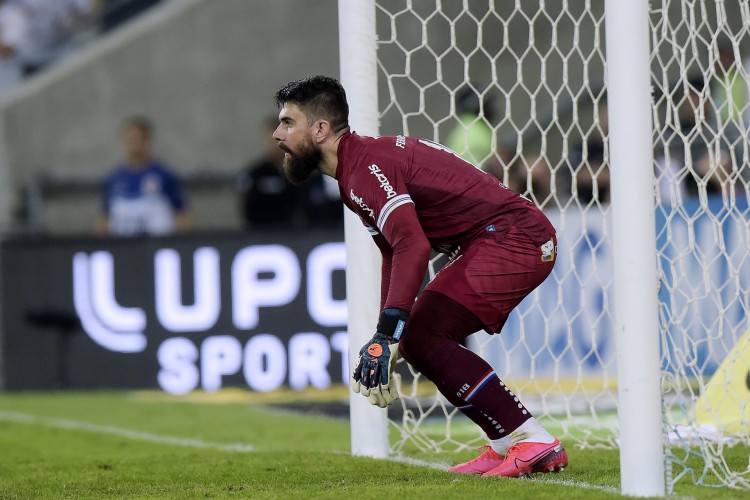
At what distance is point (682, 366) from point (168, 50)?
10.1m

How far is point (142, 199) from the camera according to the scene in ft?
40.5

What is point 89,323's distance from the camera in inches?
447

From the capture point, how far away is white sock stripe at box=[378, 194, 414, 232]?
4.58 metres

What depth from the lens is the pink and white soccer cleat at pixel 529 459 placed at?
195 inches

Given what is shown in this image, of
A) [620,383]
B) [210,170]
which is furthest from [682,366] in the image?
[210,170]

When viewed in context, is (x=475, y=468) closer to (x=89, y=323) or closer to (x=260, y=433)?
(x=260, y=433)

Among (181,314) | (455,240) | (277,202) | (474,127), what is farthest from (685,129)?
(277,202)

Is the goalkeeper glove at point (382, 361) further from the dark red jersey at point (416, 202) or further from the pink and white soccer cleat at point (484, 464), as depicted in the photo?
the pink and white soccer cleat at point (484, 464)

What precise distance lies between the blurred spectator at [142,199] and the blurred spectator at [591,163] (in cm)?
515

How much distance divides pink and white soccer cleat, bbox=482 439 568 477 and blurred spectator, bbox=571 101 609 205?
2.33 m

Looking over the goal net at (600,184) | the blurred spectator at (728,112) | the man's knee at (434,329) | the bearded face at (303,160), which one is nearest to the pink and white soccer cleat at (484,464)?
the man's knee at (434,329)

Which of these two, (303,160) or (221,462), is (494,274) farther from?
(221,462)

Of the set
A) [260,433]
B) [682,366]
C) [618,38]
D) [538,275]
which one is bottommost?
[260,433]

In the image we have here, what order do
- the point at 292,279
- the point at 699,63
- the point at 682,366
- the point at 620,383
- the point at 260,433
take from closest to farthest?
the point at 620,383
the point at 682,366
the point at 699,63
the point at 260,433
the point at 292,279
